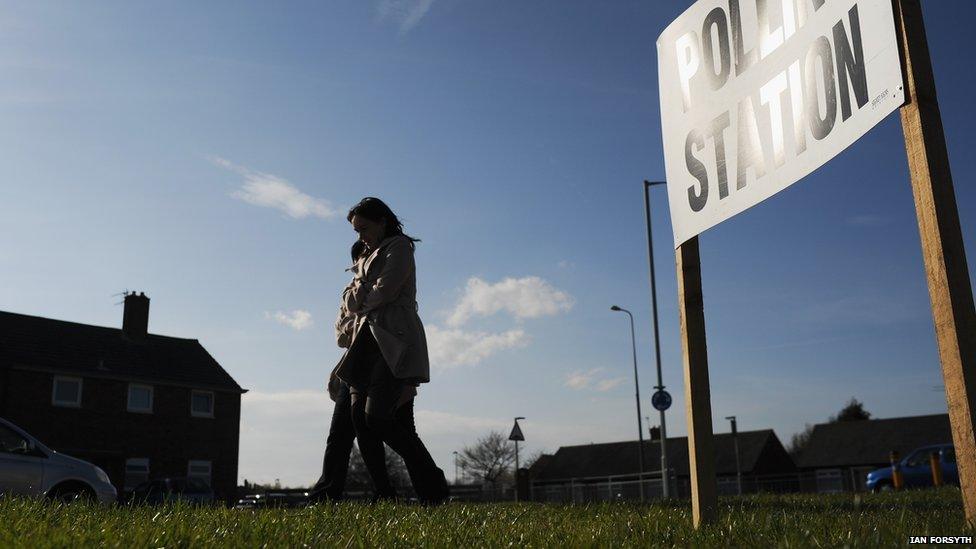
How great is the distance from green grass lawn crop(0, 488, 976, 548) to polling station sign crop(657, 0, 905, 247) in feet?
4.24

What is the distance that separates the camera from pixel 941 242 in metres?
2.60

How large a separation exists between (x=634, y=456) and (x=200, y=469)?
1432 inches

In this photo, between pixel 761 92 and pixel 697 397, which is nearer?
pixel 761 92

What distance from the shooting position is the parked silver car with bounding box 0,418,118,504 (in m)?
10.1

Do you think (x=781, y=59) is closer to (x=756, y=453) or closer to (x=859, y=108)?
(x=859, y=108)

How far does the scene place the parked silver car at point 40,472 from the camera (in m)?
10.1

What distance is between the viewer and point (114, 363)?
129 ft

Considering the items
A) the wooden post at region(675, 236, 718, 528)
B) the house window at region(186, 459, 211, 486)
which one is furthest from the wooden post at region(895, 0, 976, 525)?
the house window at region(186, 459, 211, 486)

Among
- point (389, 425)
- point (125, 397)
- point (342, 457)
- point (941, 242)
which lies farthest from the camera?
point (125, 397)

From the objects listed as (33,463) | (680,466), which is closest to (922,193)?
(33,463)

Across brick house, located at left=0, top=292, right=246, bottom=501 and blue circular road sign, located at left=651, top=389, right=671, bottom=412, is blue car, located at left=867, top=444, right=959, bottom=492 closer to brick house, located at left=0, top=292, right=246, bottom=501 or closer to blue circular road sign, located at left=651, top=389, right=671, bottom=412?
blue circular road sign, located at left=651, top=389, right=671, bottom=412

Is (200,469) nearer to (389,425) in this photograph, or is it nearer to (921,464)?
(921,464)

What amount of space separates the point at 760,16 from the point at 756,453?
62.2 m

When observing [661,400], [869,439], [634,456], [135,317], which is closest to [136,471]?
[135,317]
